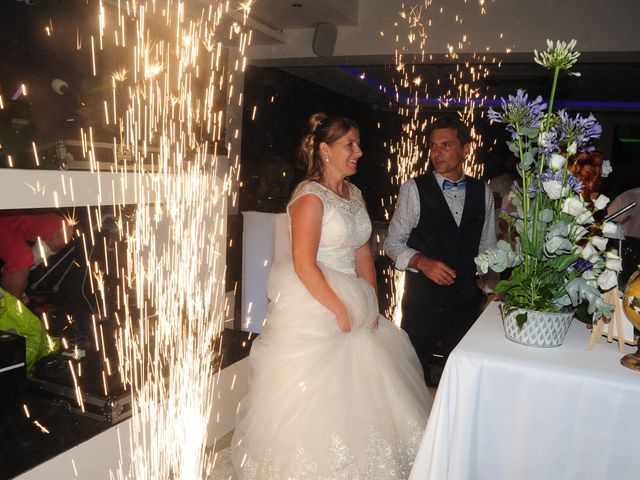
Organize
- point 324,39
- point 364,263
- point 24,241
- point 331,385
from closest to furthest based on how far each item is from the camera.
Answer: point 331,385, point 364,263, point 24,241, point 324,39

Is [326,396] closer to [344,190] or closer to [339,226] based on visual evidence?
[339,226]

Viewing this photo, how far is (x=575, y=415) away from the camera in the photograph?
1366 millimetres

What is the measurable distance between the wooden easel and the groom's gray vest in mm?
1272

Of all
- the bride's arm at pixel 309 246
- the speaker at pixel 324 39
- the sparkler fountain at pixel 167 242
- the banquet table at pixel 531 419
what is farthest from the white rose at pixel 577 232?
the speaker at pixel 324 39

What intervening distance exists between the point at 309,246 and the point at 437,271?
2.35 ft

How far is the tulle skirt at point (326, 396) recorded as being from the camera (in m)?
2.12

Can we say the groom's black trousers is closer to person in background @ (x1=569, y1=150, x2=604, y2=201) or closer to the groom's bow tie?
the groom's bow tie

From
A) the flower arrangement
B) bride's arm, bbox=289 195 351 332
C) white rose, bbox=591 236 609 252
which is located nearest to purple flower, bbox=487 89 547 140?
the flower arrangement

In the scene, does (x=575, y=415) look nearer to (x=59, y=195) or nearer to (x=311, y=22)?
(x=59, y=195)

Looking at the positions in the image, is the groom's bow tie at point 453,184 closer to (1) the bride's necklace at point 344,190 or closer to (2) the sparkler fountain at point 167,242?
(1) the bride's necklace at point 344,190

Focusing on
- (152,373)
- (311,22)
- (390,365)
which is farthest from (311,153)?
(311,22)

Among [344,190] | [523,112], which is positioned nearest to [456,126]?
[344,190]

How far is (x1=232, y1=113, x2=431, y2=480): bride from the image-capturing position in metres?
2.14

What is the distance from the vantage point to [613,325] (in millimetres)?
1603
